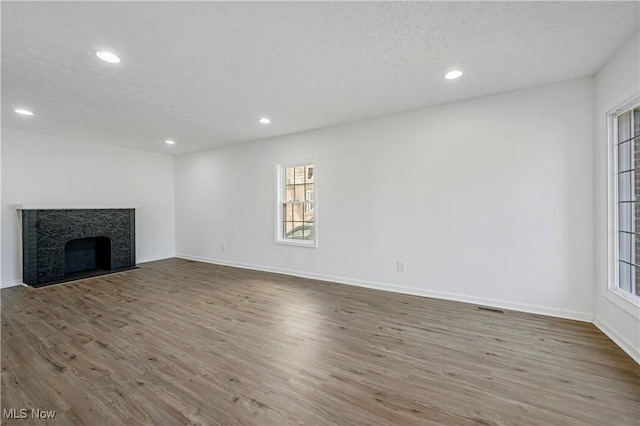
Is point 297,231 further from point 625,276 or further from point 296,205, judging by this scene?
point 625,276

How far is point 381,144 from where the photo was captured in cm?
400

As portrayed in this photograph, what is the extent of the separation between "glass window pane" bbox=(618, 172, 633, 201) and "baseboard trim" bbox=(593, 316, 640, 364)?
1214 millimetres

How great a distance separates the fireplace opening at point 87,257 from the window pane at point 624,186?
7.48 metres

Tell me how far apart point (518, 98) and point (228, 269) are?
17.5 ft

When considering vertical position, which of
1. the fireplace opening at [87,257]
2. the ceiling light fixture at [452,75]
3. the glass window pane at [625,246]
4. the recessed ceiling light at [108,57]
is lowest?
the fireplace opening at [87,257]

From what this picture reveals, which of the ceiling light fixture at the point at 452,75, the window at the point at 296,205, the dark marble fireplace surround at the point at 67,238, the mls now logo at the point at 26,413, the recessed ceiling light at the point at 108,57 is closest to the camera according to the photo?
the mls now logo at the point at 26,413

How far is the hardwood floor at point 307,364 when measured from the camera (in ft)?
5.37

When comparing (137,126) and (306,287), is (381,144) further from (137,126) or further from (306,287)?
(137,126)

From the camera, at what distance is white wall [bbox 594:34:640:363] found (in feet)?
7.11

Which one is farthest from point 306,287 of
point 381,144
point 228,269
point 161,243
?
point 161,243

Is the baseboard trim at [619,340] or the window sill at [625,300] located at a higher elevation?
the window sill at [625,300]

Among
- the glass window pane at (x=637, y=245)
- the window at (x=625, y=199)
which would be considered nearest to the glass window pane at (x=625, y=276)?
the window at (x=625, y=199)

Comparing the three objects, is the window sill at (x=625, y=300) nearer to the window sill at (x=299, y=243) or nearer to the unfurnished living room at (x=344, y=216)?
the unfurnished living room at (x=344, y=216)

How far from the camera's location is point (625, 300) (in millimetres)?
2297
